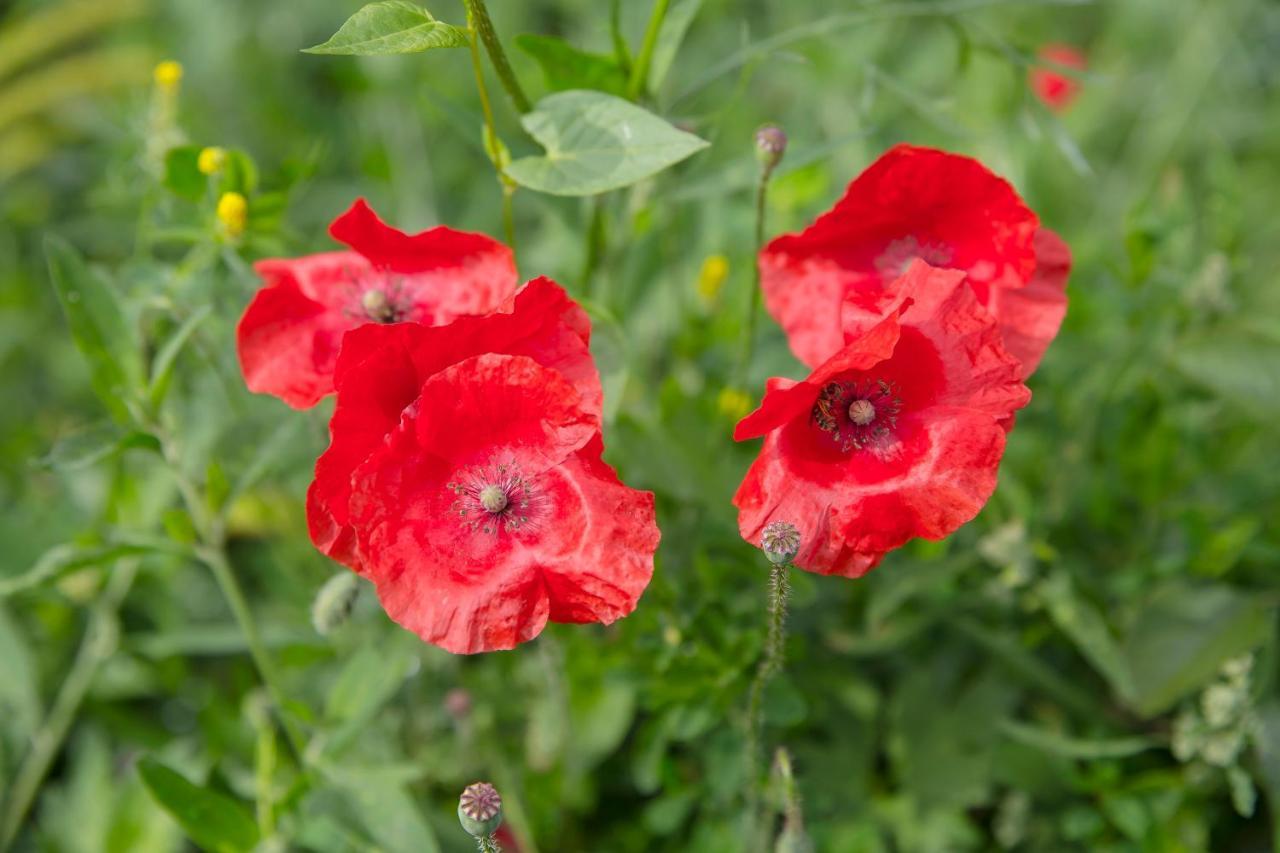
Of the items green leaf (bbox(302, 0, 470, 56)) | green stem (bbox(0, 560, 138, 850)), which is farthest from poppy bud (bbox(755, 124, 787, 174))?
green stem (bbox(0, 560, 138, 850))

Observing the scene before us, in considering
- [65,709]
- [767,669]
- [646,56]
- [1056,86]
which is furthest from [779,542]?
[1056,86]

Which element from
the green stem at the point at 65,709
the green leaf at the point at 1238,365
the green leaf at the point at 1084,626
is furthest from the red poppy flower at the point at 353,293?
the green leaf at the point at 1238,365

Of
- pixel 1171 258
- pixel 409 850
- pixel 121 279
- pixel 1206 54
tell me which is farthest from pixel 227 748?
pixel 1206 54

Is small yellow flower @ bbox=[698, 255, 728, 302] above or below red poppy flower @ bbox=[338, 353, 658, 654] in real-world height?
below

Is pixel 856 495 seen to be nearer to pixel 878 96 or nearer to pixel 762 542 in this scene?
pixel 762 542

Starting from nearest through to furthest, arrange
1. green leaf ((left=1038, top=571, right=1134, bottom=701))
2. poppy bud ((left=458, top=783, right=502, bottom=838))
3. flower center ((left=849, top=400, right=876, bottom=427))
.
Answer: poppy bud ((left=458, top=783, right=502, bottom=838)) → flower center ((left=849, top=400, right=876, bottom=427)) → green leaf ((left=1038, top=571, right=1134, bottom=701))

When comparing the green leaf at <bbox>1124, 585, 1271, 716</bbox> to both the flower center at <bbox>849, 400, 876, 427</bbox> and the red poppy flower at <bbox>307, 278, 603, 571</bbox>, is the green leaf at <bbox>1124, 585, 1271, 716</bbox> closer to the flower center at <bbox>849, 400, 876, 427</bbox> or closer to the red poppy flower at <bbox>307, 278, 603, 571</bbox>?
the flower center at <bbox>849, 400, 876, 427</bbox>
